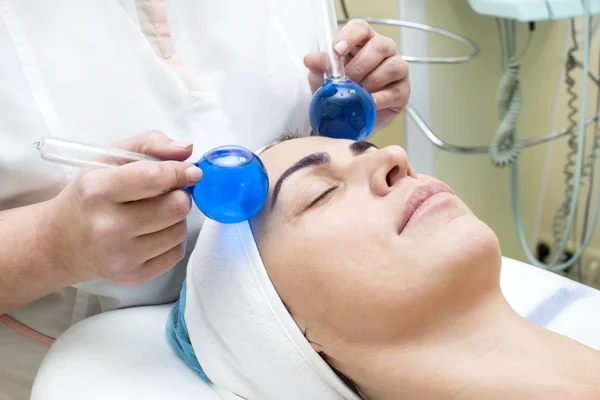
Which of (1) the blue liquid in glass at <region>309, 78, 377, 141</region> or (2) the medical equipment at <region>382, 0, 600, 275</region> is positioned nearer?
(1) the blue liquid in glass at <region>309, 78, 377, 141</region>

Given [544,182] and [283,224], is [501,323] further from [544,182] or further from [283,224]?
[544,182]

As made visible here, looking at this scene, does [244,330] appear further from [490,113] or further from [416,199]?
[490,113]

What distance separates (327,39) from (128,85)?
387mm

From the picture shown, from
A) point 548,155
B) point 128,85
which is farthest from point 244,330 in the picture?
point 548,155

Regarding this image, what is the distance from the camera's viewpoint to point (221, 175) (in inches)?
28.4

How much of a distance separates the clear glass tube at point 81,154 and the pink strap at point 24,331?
0.46 meters

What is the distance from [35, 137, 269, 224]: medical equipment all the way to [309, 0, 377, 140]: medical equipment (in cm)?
24

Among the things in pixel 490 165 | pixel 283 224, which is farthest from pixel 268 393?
pixel 490 165

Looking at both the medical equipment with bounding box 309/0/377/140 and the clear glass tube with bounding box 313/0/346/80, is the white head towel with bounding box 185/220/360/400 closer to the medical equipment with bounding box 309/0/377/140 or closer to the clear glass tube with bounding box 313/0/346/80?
the medical equipment with bounding box 309/0/377/140

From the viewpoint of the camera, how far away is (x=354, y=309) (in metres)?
0.75

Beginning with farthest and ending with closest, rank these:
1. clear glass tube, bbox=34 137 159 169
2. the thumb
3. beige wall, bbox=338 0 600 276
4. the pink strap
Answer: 1. beige wall, bbox=338 0 600 276
2. the pink strap
3. the thumb
4. clear glass tube, bbox=34 137 159 169

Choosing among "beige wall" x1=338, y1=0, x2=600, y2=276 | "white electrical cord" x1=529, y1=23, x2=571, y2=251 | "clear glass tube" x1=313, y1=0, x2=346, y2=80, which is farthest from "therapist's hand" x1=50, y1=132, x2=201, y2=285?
"white electrical cord" x1=529, y1=23, x2=571, y2=251

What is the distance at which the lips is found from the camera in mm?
778

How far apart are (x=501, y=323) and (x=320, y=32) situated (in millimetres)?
649
